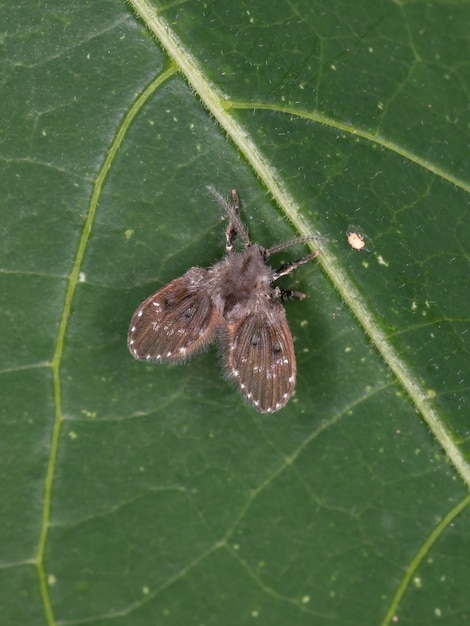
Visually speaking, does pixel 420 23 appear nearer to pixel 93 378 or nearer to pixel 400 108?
pixel 400 108

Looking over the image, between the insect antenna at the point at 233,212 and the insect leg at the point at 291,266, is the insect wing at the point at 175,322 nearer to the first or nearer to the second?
the insect antenna at the point at 233,212

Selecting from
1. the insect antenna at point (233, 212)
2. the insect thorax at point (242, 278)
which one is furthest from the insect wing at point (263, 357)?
the insect antenna at point (233, 212)

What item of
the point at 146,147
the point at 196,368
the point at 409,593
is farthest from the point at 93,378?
the point at 409,593

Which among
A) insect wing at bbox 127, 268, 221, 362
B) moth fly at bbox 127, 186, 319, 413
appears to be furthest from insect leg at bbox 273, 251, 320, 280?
insect wing at bbox 127, 268, 221, 362

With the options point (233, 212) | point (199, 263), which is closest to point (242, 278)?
point (199, 263)

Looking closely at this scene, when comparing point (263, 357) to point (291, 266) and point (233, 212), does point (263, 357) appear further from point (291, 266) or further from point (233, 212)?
point (233, 212)

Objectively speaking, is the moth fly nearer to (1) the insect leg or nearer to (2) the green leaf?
(1) the insect leg
